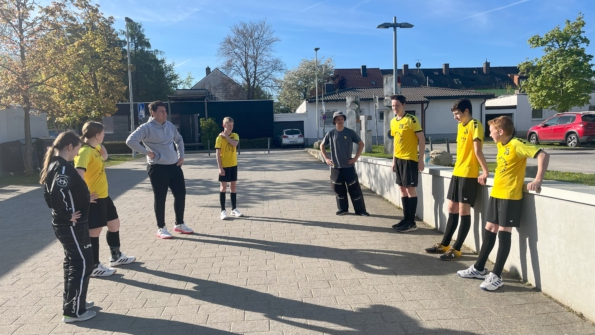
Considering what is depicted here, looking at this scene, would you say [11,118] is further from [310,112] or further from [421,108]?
[421,108]

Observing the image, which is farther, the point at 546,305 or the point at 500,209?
the point at 500,209

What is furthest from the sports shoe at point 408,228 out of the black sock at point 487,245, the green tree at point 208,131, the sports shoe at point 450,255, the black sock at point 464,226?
the green tree at point 208,131

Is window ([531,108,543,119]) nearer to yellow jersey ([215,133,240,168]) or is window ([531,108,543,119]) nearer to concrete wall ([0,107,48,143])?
concrete wall ([0,107,48,143])

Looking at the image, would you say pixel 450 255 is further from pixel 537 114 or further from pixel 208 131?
pixel 537 114

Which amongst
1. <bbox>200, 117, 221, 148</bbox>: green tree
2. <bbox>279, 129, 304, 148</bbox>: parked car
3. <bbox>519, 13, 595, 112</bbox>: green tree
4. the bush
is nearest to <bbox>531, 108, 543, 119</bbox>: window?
<bbox>519, 13, 595, 112</bbox>: green tree

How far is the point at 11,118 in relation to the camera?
697 inches

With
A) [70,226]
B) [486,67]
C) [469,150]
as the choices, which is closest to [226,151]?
[70,226]

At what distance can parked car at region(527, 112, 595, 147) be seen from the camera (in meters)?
19.6

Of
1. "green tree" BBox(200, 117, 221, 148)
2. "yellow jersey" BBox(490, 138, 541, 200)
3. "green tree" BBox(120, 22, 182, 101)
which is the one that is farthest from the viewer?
"green tree" BBox(120, 22, 182, 101)

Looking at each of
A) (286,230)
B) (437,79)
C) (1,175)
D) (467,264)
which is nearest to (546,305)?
(467,264)

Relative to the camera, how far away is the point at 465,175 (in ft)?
15.9

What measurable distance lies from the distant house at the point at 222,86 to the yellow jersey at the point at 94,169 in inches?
2189

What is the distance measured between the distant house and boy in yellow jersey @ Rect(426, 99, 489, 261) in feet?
183

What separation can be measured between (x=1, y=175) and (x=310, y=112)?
27.5 metres
